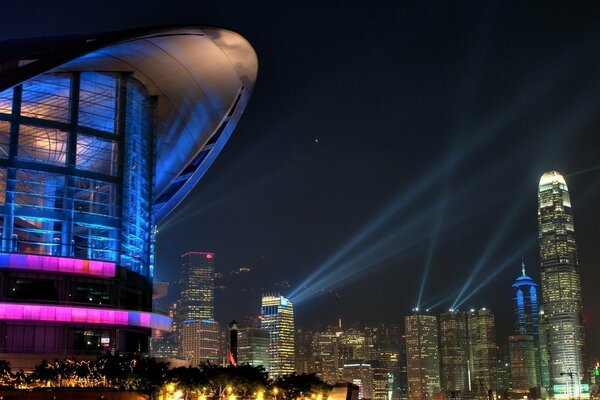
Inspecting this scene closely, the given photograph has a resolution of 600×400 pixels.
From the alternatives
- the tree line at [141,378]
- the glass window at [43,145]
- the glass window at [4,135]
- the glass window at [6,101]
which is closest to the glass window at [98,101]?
the glass window at [43,145]

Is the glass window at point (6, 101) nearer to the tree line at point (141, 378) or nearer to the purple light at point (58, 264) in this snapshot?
the purple light at point (58, 264)

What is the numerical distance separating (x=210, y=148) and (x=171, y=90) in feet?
32.8

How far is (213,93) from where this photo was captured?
69.1m

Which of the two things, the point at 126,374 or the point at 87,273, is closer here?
the point at 126,374

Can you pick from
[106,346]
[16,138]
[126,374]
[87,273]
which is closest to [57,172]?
[16,138]

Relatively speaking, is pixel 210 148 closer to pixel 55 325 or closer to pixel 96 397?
pixel 55 325

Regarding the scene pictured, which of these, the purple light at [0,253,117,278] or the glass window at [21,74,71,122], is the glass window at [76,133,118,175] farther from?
the purple light at [0,253,117,278]

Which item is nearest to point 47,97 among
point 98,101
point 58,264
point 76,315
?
point 98,101

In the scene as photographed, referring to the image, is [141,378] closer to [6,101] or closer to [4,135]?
[4,135]

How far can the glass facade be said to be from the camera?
181 feet

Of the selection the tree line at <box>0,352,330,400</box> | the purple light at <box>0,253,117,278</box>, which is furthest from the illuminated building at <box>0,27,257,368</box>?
the tree line at <box>0,352,330,400</box>

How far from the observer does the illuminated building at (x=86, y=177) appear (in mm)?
53312

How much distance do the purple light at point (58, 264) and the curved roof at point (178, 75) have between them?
1114cm

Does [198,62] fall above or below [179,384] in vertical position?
above
